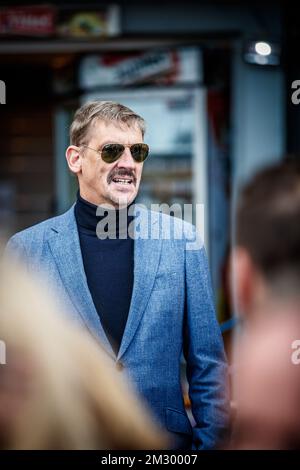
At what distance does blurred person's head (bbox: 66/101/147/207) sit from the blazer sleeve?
283 millimetres

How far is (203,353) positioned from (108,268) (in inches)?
15.1

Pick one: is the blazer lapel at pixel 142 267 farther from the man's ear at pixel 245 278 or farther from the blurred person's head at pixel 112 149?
the man's ear at pixel 245 278

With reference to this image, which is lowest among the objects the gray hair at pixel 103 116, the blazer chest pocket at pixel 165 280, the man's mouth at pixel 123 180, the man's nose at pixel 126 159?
the blazer chest pocket at pixel 165 280

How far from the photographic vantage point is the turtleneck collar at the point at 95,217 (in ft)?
6.71

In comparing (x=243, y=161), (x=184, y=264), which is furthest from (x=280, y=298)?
(x=243, y=161)

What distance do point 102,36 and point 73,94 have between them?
2.54ft

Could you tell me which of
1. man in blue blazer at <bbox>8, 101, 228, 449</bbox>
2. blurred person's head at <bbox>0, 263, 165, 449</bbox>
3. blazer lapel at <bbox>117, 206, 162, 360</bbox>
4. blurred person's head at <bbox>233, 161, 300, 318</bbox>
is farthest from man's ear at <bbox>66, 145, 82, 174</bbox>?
blurred person's head at <bbox>233, 161, 300, 318</bbox>

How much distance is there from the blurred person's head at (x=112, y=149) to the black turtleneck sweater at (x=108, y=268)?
0.07m

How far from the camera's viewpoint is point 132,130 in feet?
6.57

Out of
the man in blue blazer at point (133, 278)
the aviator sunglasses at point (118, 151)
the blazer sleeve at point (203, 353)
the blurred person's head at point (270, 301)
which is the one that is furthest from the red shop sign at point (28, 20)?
the blurred person's head at point (270, 301)

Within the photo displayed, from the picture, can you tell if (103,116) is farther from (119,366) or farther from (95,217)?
(119,366)

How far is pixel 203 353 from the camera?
2.05 meters

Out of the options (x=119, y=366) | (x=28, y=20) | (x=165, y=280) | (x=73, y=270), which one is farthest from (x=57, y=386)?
(x=28, y=20)

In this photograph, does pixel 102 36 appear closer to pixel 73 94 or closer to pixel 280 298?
pixel 73 94
